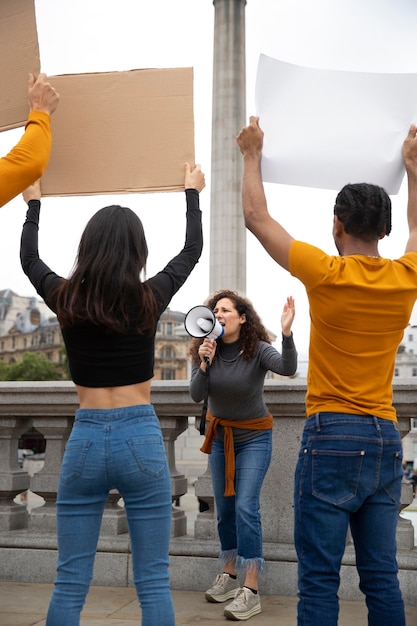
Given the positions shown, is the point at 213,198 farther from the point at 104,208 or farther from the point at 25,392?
the point at 104,208

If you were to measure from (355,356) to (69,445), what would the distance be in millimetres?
1021

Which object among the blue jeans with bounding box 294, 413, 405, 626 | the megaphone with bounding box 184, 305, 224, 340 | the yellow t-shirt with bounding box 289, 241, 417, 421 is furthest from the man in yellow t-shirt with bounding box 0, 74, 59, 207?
the megaphone with bounding box 184, 305, 224, 340

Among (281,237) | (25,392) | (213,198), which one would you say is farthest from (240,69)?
(281,237)

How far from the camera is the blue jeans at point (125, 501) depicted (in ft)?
9.03

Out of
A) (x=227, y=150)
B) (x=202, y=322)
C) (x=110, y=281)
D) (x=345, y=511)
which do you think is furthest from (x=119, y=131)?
(x=227, y=150)

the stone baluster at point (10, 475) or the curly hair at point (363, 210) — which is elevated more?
the curly hair at point (363, 210)

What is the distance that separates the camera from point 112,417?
283cm

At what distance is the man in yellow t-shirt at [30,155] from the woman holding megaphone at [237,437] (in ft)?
5.89

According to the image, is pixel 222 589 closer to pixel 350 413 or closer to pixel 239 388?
pixel 239 388

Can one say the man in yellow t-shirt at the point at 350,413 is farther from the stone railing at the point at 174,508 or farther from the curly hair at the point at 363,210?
the stone railing at the point at 174,508

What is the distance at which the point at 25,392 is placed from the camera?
5.51 meters

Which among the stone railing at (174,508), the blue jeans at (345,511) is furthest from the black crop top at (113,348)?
the stone railing at (174,508)

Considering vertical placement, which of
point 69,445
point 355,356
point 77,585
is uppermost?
point 355,356

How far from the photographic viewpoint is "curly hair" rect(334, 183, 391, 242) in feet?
9.76
